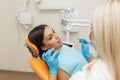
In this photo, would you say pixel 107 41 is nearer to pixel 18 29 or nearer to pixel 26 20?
pixel 26 20

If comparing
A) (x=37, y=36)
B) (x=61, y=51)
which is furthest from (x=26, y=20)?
(x=61, y=51)

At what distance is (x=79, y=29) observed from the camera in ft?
9.00

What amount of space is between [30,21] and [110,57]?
6.20 ft

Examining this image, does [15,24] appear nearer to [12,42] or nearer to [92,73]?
[12,42]

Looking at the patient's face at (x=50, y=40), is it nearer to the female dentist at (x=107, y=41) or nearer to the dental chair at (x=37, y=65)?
the dental chair at (x=37, y=65)

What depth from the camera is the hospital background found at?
2.69 meters

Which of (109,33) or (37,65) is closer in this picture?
(109,33)

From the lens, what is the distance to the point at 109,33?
1014 mm

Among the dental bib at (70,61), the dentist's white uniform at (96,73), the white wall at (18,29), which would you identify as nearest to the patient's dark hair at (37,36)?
the dental bib at (70,61)

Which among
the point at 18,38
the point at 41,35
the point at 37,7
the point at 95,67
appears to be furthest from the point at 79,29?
the point at 95,67

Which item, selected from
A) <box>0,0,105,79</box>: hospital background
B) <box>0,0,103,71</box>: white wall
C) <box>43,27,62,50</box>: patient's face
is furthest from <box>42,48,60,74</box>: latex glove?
<box>0,0,103,71</box>: white wall

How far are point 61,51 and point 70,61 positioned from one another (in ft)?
0.41

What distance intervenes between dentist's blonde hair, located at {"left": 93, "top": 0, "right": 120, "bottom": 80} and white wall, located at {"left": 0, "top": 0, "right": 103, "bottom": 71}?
1.63m

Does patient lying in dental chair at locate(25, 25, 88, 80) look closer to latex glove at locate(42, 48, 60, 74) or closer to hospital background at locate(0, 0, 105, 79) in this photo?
latex glove at locate(42, 48, 60, 74)
